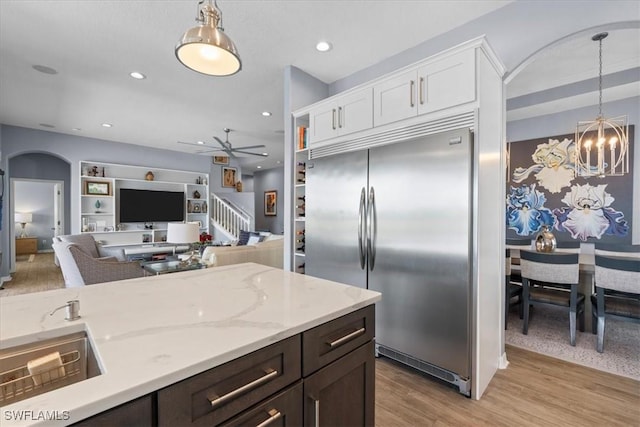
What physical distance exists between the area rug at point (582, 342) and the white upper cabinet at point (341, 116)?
2585 millimetres

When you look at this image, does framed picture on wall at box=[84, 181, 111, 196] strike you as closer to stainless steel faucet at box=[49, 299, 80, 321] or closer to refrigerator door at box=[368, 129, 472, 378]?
refrigerator door at box=[368, 129, 472, 378]

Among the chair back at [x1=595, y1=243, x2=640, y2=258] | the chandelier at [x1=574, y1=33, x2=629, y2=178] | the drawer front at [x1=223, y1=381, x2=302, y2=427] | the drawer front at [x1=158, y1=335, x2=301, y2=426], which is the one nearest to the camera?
the drawer front at [x1=158, y1=335, x2=301, y2=426]

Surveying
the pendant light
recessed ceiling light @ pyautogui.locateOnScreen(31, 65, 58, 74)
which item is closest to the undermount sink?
the pendant light

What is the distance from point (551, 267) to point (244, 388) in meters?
3.19

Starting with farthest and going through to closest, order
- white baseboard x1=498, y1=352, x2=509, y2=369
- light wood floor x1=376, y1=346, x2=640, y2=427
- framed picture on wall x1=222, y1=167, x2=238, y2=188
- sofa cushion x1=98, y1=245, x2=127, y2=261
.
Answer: framed picture on wall x1=222, y1=167, x2=238, y2=188
sofa cushion x1=98, y1=245, x2=127, y2=261
white baseboard x1=498, y1=352, x2=509, y2=369
light wood floor x1=376, y1=346, x2=640, y2=427

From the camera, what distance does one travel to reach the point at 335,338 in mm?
1111

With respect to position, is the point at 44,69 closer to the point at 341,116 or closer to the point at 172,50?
the point at 172,50

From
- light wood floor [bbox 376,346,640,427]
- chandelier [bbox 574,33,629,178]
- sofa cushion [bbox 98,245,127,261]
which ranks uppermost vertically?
chandelier [bbox 574,33,629,178]

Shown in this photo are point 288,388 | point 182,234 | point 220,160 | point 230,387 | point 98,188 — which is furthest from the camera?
point 220,160

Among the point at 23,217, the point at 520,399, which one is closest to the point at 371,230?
the point at 520,399

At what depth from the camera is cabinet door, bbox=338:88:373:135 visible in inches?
102

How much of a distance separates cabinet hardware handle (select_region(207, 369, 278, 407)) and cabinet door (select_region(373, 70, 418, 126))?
2.07 m

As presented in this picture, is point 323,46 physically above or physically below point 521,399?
above

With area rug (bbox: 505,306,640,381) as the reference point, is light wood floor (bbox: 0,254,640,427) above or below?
below
